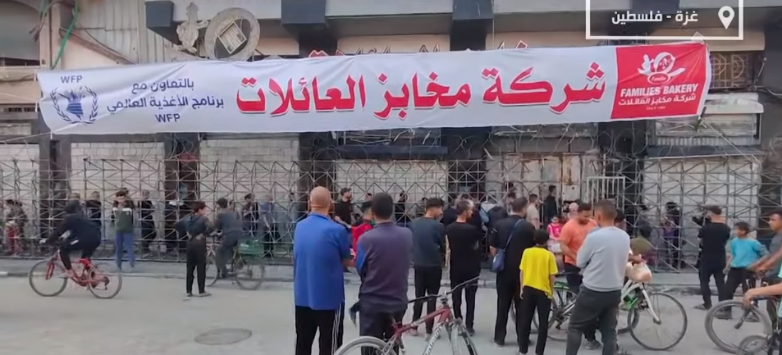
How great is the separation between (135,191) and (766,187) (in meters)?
13.7

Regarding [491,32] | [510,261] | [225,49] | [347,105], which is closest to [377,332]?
[510,261]

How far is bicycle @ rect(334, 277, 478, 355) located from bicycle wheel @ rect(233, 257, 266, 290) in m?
5.53

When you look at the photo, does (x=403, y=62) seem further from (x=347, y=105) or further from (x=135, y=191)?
(x=135, y=191)

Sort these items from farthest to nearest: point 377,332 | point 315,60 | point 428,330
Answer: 1. point 315,60
2. point 428,330
3. point 377,332

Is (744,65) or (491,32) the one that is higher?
(491,32)

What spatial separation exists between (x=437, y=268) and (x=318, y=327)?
2.37 metres

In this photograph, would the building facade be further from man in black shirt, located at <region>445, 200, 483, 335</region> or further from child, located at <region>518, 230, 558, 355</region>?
child, located at <region>518, 230, 558, 355</region>

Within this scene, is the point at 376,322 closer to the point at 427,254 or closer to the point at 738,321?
the point at 427,254

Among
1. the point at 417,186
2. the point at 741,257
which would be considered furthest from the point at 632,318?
the point at 417,186

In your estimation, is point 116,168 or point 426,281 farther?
point 116,168

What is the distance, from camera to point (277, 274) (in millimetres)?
11312

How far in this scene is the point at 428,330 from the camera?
648 centimetres

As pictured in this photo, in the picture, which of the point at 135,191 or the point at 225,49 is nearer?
the point at 225,49

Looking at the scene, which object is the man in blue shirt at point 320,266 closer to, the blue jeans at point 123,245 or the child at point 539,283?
the child at point 539,283
